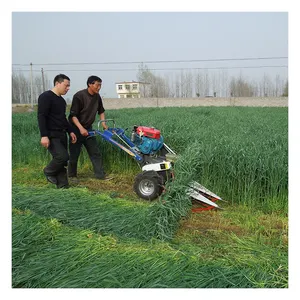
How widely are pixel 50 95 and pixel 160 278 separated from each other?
3.28 metres

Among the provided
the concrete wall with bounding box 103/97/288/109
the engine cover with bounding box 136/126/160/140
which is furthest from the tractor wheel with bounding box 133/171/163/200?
the concrete wall with bounding box 103/97/288/109

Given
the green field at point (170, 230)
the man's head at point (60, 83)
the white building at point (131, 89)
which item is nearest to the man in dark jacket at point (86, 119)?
the green field at point (170, 230)

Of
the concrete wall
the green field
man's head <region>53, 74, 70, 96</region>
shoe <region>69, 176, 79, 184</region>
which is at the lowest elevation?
the green field

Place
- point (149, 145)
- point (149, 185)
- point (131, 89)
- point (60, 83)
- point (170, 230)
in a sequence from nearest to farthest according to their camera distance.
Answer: point (170, 230) < point (149, 185) < point (60, 83) < point (149, 145) < point (131, 89)

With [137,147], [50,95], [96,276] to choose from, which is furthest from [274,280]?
[50,95]

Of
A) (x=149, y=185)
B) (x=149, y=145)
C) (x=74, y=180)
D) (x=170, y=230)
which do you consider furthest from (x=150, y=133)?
(x=170, y=230)

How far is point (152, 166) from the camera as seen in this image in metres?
4.57

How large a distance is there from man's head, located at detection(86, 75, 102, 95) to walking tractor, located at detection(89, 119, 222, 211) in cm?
75

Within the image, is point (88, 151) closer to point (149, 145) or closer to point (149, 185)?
point (149, 145)

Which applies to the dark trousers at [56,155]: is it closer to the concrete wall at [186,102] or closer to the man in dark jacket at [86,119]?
the man in dark jacket at [86,119]

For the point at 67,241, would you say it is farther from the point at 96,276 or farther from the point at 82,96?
the point at 82,96

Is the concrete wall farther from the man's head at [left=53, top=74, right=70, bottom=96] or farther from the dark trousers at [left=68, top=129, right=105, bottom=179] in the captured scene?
the man's head at [left=53, top=74, right=70, bottom=96]

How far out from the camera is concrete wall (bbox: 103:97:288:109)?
3488 cm

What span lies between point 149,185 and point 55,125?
5.83 ft
